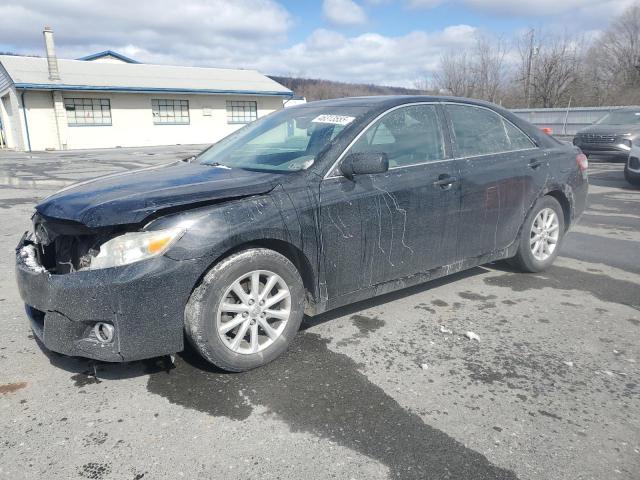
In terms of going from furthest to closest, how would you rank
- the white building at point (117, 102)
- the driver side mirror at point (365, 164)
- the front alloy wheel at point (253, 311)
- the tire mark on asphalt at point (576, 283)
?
the white building at point (117, 102), the tire mark on asphalt at point (576, 283), the driver side mirror at point (365, 164), the front alloy wheel at point (253, 311)

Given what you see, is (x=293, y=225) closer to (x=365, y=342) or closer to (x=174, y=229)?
(x=174, y=229)

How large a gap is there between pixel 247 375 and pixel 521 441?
159 cm

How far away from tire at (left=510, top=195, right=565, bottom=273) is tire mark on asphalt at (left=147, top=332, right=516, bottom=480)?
2.44 metres

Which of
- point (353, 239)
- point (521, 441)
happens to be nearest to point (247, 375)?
point (353, 239)

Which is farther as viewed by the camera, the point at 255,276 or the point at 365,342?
the point at 365,342

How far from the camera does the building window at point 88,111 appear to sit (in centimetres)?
2657

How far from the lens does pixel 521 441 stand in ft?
8.24

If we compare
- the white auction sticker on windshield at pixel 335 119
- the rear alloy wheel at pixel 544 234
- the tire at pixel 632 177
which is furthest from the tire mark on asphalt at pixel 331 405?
the tire at pixel 632 177

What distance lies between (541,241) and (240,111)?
97.3 ft

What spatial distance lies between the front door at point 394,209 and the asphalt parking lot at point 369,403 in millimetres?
478

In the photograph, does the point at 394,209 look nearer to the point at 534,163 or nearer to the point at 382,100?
the point at 382,100

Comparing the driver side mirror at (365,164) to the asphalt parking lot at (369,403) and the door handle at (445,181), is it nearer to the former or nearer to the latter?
the door handle at (445,181)

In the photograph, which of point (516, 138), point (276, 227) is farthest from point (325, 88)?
point (276, 227)

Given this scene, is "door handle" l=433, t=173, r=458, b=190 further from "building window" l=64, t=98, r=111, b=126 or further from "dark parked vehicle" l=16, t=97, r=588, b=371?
"building window" l=64, t=98, r=111, b=126
